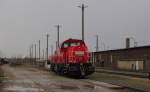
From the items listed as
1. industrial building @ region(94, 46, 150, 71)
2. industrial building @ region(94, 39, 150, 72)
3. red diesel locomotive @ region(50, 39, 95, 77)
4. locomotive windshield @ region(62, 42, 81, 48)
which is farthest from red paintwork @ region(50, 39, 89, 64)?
industrial building @ region(94, 46, 150, 71)

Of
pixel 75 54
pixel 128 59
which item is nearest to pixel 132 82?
pixel 75 54

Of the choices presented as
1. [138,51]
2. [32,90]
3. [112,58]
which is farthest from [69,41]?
[112,58]

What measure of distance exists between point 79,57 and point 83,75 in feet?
7.04

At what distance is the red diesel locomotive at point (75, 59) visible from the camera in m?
35.2

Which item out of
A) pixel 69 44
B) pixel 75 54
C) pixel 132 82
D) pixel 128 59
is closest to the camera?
pixel 132 82

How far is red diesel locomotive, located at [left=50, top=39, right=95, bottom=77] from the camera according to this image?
3525 centimetres

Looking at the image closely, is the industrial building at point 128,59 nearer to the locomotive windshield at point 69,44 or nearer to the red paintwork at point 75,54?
the locomotive windshield at point 69,44

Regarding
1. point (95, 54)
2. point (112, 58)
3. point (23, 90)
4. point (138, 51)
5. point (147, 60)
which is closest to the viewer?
point (23, 90)

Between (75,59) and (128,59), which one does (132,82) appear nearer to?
(75,59)

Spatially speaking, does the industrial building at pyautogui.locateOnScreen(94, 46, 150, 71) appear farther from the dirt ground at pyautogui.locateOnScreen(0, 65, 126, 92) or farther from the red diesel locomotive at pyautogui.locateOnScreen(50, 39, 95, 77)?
the dirt ground at pyautogui.locateOnScreen(0, 65, 126, 92)

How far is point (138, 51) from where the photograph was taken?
59094mm

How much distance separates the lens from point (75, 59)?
36000mm

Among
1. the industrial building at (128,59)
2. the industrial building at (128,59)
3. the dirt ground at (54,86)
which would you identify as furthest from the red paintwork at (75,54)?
the industrial building at (128,59)

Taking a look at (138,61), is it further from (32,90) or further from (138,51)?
(32,90)
